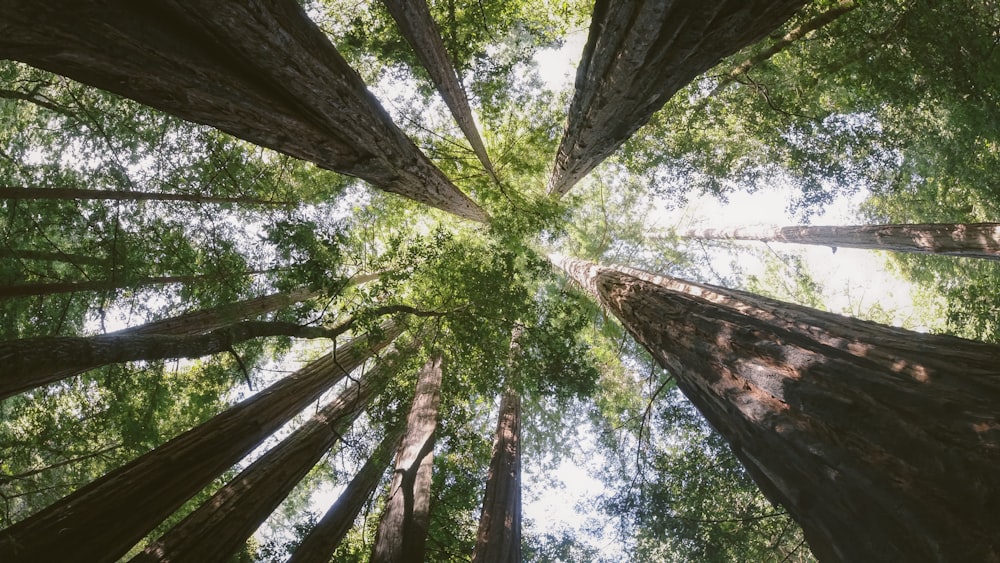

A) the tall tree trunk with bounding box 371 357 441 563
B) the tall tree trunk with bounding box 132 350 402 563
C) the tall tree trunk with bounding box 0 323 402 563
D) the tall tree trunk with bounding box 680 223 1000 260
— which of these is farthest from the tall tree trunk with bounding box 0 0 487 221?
the tall tree trunk with bounding box 680 223 1000 260

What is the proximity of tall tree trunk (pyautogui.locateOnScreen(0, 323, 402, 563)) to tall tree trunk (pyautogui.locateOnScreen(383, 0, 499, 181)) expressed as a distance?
3.37 meters

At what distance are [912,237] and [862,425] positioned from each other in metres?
7.49

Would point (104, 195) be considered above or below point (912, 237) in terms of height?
below

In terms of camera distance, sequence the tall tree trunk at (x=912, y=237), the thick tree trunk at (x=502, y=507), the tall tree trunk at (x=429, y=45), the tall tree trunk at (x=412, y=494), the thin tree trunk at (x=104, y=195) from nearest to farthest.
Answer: the tall tree trunk at (x=429, y=45)
the tall tree trunk at (x=412, y=494)
the thick tree trunk at (x=502, y=507)
the thin tree trunk at (x=104, y=195)
the tall tree trunk at (x=912, y=237)

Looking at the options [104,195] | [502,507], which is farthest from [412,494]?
[104,195]

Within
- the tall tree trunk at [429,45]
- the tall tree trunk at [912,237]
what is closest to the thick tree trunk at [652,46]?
the tall tree trunk at [429,45]

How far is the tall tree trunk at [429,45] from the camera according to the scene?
4509 mm

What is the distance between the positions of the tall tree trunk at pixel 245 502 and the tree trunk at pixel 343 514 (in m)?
0.64

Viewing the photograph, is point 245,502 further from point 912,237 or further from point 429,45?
point 912,237

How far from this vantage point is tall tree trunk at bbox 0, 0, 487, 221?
203cm

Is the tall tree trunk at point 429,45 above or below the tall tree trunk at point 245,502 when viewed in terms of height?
above

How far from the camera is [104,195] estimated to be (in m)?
6.05

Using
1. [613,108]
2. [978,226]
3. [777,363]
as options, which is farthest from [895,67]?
[777,363]

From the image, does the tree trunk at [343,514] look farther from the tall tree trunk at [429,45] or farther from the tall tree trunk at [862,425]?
the tall tree trunk at [862,425]
